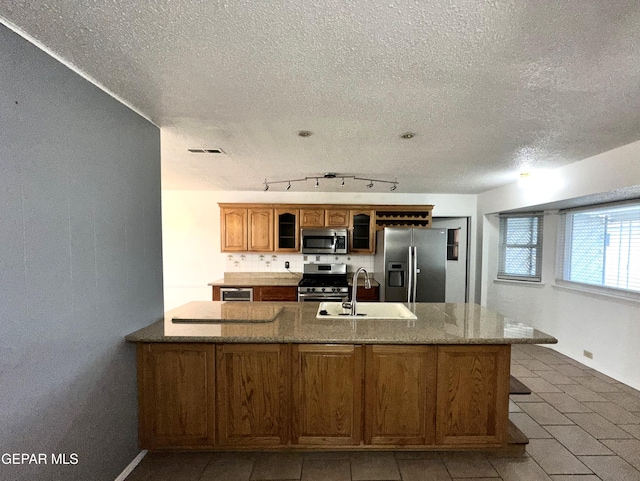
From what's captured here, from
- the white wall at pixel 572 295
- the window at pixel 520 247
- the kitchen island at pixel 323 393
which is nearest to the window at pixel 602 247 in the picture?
the white wall at pixel 572 295

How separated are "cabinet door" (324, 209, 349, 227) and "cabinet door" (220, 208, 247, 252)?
1346 millimetres

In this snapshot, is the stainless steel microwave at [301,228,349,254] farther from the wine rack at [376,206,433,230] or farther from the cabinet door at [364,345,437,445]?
the cabinet door at [364,345,437,445]

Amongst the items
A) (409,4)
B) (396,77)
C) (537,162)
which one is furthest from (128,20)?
(537,162)

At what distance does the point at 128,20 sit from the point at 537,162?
3506mm

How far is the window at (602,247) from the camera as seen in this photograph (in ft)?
9.97

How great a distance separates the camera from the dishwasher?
4340 mm

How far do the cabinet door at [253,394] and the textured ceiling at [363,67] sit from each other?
1597 mm

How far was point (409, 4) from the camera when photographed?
101 cm

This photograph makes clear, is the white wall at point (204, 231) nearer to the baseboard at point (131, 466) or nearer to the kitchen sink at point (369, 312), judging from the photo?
the kitchen sink at point (369, 312)

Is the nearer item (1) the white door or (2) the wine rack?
(2) the wine rack

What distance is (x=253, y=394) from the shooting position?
1911mm

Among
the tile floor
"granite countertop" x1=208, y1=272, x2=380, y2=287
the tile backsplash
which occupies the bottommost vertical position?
the tile floor

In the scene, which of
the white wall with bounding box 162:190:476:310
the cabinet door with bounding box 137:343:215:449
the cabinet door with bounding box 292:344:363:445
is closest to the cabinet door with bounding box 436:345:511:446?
the cabinet door with bounding box 292:344:363:445

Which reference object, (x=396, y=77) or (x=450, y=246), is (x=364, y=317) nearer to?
(x=396, y=77)
